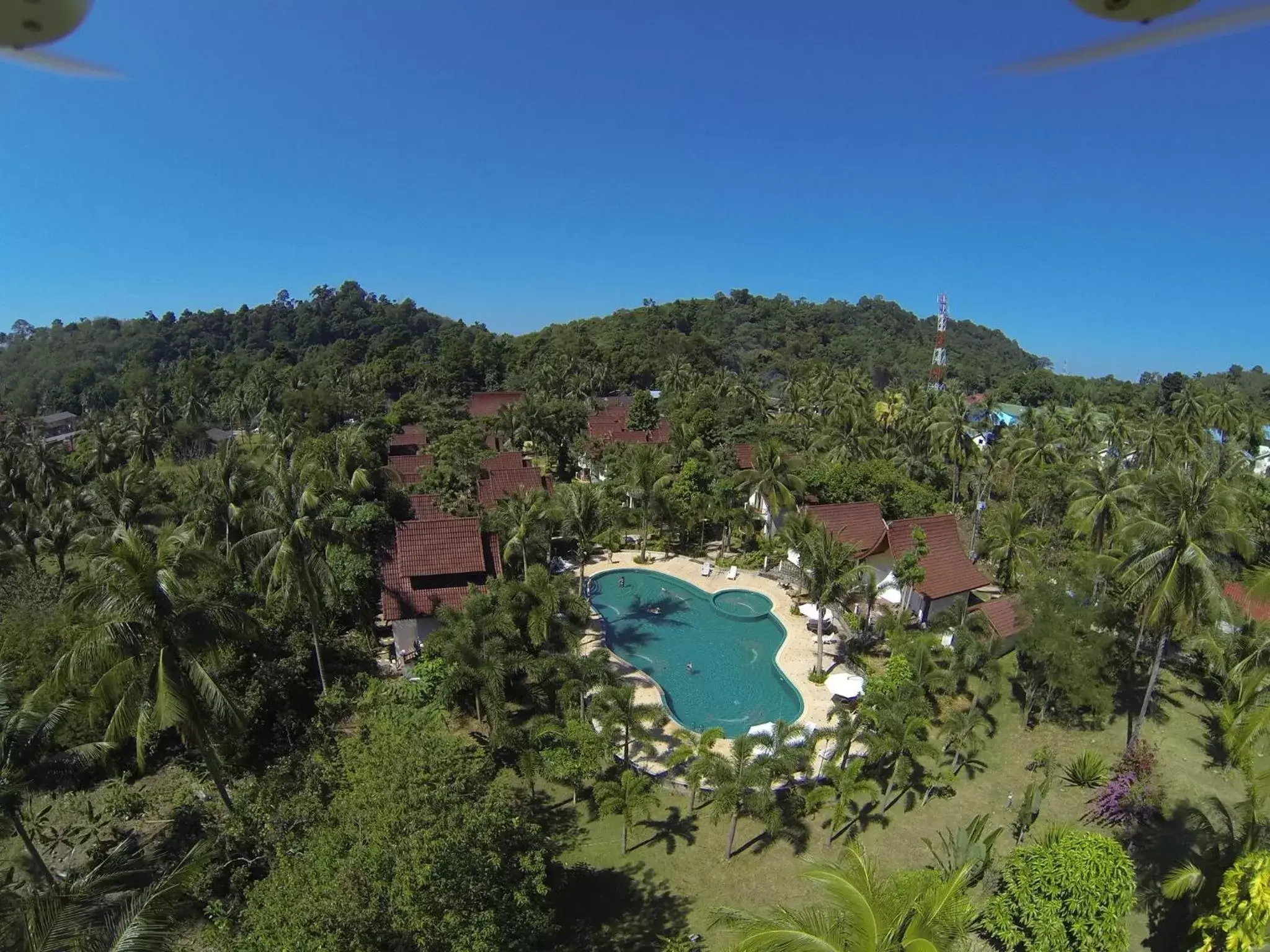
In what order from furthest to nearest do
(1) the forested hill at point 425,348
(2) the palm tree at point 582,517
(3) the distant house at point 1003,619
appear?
(1) the forested hill at point 425,348, (2) the palm tree at point 582,517, (3) the distant house at point 1003,619

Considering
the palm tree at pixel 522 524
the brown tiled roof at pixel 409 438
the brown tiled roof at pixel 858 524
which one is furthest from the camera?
the brown tiled roof at pixel 409 438

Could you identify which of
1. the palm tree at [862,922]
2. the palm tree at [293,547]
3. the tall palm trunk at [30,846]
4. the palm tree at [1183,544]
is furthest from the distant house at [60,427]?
the palm tree at [1183,544]

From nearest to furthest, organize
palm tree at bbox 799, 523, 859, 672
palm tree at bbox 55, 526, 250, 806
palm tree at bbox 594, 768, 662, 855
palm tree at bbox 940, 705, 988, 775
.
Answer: palm tree at bbox 55, 526, 250, 806 → palm tree at bbox 594, 768, 662, 855 → palm tree at bbox 940, 705, 988, 775 → palm tree at bbox 799, 523, 859, 672

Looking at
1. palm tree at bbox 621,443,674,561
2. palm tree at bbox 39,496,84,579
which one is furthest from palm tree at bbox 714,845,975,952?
palm tree at bbox 39,496,84,579

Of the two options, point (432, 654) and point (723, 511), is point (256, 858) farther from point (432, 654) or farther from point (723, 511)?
point (723, 511)

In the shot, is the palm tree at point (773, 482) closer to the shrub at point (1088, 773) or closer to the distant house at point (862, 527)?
the distant house at point (862, 527)

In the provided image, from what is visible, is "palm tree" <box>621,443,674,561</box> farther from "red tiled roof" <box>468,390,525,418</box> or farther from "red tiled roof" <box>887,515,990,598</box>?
"red tiled roof" <box>468,390,525,418</box>
